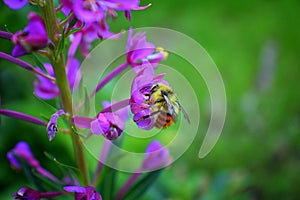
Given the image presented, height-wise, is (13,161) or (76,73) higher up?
(76,73)

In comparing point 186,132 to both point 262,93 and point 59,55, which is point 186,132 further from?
point 59,55

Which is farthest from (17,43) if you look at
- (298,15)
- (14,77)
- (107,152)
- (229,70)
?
(298,15)

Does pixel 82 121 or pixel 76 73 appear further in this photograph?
pixel 76 73

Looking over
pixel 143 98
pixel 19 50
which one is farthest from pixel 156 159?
pixel 19 50

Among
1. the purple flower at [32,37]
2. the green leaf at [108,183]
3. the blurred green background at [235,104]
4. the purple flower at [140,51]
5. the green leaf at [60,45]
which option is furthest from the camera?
the blurred green background at [235,104]

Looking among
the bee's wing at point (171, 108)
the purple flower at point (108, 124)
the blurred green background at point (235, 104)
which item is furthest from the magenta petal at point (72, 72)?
the blurred green background at point (235, 104)

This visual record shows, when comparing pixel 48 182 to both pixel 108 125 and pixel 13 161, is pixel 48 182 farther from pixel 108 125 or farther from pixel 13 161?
pixel 108 125

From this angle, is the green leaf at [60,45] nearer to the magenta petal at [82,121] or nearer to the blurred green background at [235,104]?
the magenta petal at [82,121]

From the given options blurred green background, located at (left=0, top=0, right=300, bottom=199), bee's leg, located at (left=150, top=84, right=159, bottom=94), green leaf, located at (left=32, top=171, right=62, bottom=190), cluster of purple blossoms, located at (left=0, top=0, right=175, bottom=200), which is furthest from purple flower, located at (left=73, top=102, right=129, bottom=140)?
blurred green background, located at (left=0, top=0, right=300, bottom=199)
